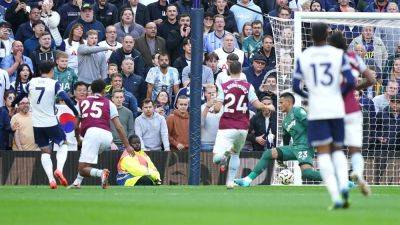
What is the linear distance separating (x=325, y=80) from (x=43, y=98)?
26.1ft

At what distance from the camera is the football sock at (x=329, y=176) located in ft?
44.3

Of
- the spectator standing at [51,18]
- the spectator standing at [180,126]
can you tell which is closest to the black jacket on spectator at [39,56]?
the spectator standing at [51,18]

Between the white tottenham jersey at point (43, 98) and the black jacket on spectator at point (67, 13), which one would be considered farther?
the black jacket on spectator at point (67, 13)

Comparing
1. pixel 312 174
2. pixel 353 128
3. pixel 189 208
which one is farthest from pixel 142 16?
pixel 189 208

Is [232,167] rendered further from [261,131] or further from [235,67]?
[261,131]

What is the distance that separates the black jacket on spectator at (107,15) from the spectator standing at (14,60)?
105 inches

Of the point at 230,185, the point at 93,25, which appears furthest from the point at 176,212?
the point at 93,25

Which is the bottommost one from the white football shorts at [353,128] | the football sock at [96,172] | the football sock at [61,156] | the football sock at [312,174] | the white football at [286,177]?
the white football at [286,177]

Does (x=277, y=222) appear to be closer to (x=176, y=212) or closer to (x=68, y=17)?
(x=176, y=212)

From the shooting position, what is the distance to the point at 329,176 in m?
13.7

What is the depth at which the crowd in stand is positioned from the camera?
24.5 metres

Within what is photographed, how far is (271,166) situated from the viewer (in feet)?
80.0

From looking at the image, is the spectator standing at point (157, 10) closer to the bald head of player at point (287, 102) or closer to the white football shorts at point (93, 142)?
the white football shorts at point (93, 142)

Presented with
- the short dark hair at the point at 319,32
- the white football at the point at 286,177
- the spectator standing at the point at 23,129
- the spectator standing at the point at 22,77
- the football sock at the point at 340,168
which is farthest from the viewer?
the spectator standing at the point at 22,77
